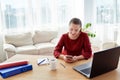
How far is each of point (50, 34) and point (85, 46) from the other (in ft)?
7.75

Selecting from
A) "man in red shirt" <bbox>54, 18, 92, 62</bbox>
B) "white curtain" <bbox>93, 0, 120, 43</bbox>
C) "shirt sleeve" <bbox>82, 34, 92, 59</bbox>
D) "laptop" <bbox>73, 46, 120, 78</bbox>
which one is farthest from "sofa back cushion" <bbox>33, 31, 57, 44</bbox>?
"laptop" <bbox>73, 46, 120, 78</bbox>

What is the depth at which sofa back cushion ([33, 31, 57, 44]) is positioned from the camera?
168 inches

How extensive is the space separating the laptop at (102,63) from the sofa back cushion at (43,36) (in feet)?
9.09

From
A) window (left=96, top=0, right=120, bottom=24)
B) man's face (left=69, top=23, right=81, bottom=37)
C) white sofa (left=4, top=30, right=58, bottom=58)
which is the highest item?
window (left=96, top=0, right=120, bottom=24)

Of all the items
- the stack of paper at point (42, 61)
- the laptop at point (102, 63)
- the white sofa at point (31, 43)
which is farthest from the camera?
the white sofa at point (31, 43)

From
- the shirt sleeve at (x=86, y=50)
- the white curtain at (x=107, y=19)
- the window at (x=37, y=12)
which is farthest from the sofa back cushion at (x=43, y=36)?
the shirt sleeve at (x=86, y=50)

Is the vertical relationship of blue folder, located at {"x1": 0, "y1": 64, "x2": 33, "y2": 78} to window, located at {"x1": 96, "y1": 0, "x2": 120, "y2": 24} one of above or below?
below

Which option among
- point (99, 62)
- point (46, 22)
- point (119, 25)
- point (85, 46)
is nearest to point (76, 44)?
point (85, 46)

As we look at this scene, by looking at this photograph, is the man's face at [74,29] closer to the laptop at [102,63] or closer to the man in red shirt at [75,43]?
the man in red shirt at [75,43]

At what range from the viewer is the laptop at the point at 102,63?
1317 mm

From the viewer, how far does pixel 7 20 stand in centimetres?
417

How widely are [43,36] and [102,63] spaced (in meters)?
3.03

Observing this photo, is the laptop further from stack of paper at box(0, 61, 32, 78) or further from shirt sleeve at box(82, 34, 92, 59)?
stack of paper at box(0, 61, 32, 78)

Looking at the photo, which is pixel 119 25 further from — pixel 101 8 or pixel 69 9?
pixel 69 9
